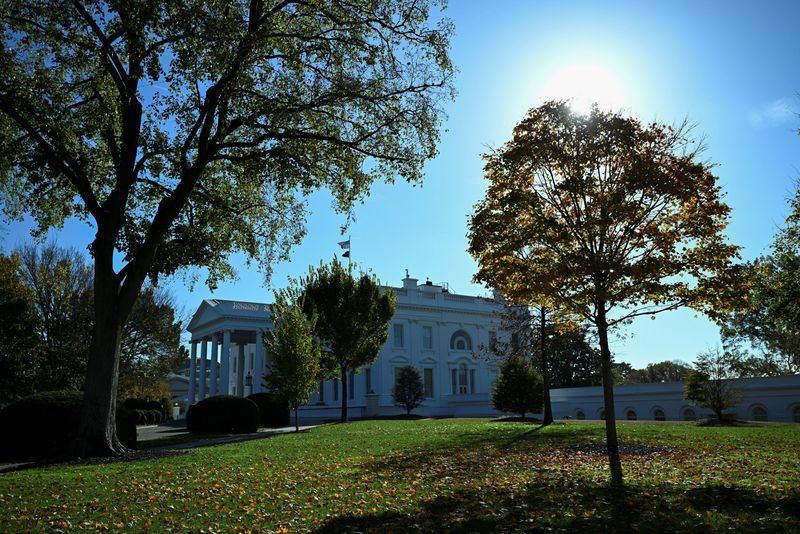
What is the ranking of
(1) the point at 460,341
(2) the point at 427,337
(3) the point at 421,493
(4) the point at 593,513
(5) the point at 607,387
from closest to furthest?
(4) the point at 593,513 < (3) the point at 421,493 < (5) the point at 607,387 < (2) the point at 427,337 < (1) the point at 460,341

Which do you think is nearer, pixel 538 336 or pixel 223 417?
pixel 223 417

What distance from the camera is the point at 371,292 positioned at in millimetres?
33062

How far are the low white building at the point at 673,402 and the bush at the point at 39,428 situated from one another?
1000 inches

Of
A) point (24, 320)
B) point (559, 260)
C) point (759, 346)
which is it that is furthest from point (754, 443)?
point (759, 346)

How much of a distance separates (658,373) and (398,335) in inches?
1579

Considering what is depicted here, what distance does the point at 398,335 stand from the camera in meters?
57.2

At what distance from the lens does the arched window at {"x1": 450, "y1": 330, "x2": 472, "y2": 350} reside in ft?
197

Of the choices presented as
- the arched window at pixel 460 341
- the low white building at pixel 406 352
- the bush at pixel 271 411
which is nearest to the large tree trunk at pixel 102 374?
the bush at pixel 271 411

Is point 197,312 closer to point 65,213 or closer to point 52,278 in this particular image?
point 52,278

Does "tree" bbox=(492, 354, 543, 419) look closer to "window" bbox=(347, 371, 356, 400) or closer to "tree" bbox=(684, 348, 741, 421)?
"tree" bbox=(684, 348, 741, 421)

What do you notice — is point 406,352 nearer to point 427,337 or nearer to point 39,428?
point 427,337

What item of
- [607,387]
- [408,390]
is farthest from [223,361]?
[607,387]

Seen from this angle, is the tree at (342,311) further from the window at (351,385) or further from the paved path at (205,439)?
the window at (351,385)

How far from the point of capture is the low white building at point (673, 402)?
98.3 ft
